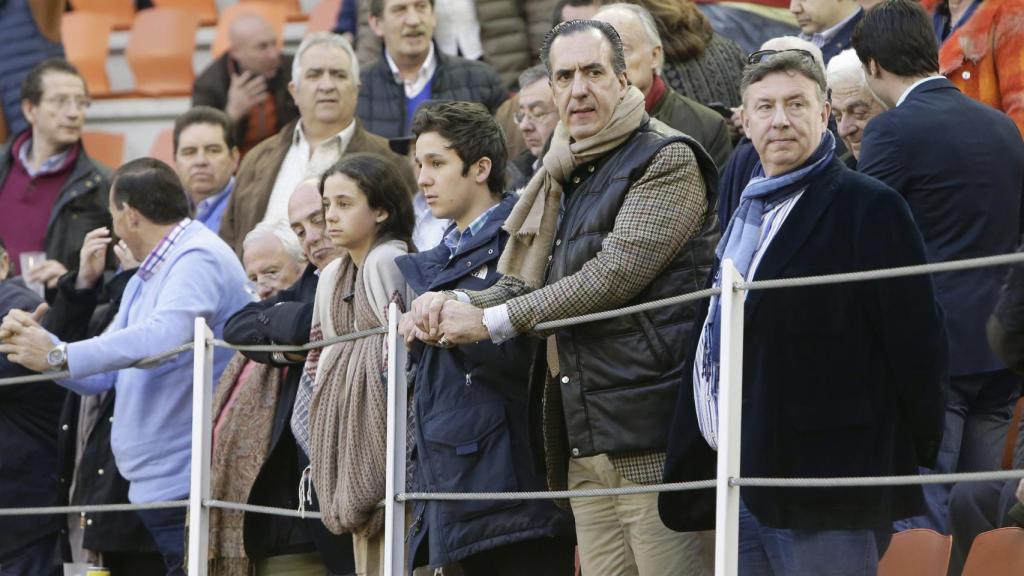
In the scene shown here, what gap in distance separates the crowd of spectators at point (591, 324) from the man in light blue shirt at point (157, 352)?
11 mm

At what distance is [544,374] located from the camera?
16.2ft

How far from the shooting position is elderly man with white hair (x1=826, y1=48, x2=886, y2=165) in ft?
18.2

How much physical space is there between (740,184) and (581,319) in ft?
2.87

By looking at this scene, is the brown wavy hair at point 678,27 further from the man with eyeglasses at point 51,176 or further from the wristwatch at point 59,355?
the man with eyeglasses at point 51,176

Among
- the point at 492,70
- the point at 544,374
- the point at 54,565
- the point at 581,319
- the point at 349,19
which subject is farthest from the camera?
the point at 349,19

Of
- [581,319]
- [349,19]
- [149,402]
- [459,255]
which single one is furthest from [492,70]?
[581,319]

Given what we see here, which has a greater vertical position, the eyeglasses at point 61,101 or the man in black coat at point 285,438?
the eyeglasses at point 61,101

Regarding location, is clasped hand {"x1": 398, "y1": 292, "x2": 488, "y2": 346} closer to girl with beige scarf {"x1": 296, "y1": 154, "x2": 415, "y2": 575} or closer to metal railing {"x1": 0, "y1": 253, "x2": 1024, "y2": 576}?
metal railing {"x1": 0, "y1": 253, "x2": 1024, "y2": 576}

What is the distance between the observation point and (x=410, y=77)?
8266mm

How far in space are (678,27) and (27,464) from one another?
9.74ft

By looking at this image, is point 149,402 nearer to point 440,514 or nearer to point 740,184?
point 440,514

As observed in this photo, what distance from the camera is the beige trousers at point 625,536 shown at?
468 centimetres

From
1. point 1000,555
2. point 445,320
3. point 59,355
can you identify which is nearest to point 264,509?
point 445,320

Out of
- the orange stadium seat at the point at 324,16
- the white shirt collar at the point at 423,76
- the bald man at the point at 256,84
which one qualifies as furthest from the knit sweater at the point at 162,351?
the orange stadium seat at the point at 324,16
